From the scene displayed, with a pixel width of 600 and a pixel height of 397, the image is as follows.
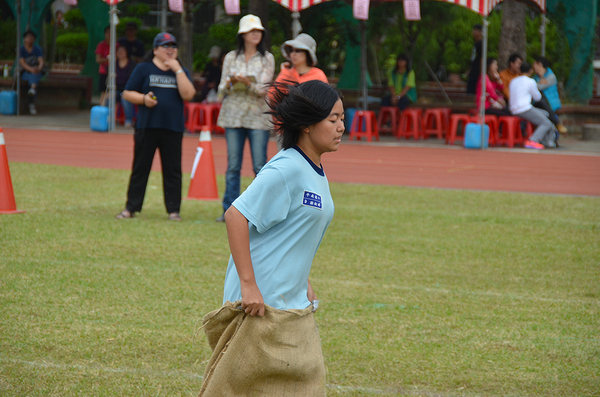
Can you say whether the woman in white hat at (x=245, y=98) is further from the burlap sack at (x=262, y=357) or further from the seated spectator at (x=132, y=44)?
the seated spectator at (x=132, y=44)

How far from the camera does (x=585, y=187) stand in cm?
1203

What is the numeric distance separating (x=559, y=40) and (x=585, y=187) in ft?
42.0

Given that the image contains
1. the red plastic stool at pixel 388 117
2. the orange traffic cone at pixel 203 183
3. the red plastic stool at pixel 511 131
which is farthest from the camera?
the red plastic stool at pixel 388 117

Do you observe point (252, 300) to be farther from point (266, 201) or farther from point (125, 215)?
point (125, 215)

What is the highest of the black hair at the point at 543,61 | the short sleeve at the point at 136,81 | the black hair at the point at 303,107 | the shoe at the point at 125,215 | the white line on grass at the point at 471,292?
the black hair at the point at 543,61

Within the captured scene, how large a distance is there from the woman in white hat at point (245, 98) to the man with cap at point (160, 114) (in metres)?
0.40

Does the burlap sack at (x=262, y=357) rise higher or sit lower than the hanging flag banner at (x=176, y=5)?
lower

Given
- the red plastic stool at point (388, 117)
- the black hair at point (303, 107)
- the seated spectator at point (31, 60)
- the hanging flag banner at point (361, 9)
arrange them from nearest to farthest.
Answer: the black hair at point (303, 107) → the hanging flag banner at point (361, 9) → the red plastic stool at point (388, 117) → the seated spectator at point (31, 60)

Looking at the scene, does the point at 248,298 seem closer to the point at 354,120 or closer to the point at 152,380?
the point at 152,380

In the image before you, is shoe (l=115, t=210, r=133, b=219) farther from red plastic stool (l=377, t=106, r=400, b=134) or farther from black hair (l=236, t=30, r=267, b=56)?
red plastic stool (l=377, t=106, r=400, b=134)

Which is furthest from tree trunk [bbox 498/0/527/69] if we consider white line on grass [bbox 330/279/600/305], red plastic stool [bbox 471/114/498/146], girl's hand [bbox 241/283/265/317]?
girl's hand [bbox 241/283/265/317]

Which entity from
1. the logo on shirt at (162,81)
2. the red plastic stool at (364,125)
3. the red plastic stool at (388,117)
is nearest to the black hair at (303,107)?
the logo on shirt at (162,81)

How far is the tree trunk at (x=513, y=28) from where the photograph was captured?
67.7ft

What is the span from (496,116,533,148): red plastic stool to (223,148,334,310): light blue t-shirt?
15473 mm
